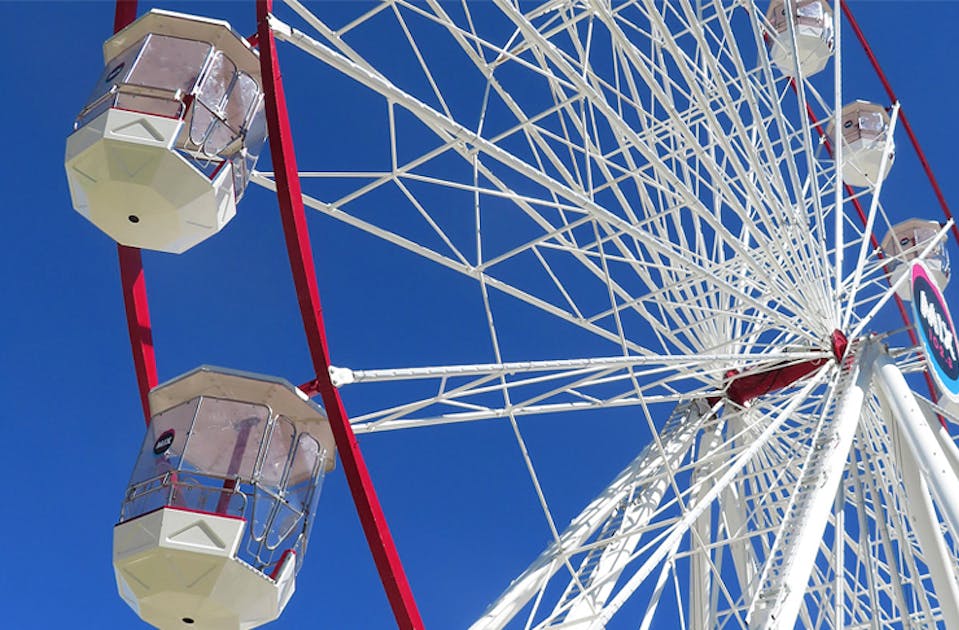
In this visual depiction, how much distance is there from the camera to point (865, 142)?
1376 cm

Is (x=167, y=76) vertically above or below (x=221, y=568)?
above

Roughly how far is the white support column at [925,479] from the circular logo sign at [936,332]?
321mm

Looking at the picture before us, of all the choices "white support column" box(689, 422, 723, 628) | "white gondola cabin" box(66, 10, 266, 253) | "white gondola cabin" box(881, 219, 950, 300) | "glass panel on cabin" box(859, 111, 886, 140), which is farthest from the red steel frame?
"white gondola cabin" box(881, 219, 950, 300)

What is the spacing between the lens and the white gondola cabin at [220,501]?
21.4 feet

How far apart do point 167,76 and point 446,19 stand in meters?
1.81

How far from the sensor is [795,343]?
1062cm

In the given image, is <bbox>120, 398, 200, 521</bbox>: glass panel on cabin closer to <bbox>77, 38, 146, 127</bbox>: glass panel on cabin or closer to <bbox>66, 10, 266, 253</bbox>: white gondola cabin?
<bbox>66, 10, 266, 253</bbox>: white gondola cabin

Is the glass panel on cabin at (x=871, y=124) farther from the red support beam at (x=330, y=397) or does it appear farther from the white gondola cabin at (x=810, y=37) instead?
the red support beam at (x=330, y=397)

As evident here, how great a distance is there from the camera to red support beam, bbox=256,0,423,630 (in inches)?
249

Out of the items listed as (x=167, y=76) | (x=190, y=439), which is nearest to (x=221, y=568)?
(x=190, y=439)

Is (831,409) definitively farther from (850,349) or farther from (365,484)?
(365,484)

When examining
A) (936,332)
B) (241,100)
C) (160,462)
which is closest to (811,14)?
(936,332)

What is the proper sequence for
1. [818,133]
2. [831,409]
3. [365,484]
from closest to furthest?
[365,484] → [831,409] → [818,133]

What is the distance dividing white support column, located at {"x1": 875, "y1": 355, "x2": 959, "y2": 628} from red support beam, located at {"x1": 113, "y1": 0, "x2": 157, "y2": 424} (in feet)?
17.8
